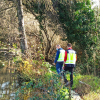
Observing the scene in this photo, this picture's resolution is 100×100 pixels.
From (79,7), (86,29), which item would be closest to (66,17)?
(79,7)

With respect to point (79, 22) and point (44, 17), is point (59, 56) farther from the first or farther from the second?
point (44, 17)

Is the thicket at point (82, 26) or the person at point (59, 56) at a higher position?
the thicket at point (82, 26)

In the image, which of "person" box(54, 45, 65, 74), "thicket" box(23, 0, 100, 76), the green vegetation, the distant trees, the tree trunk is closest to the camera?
"person" box(54, 45, 65, 74)

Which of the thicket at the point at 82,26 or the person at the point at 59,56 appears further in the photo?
the thicket at the point at 82,26

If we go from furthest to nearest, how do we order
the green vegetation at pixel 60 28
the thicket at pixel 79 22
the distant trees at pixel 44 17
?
the distant trees at pixel 44 17 < the thicket at pixel 79 22 < the green vegetation at pixel 60 28

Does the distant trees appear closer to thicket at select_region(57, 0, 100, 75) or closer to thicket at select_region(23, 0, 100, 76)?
thicket at select_region(23, 0, 100, 76)

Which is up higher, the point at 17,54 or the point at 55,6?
the point at 55,6

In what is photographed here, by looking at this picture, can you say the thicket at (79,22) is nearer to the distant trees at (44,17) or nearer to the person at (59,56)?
the distant trees at (44,17)

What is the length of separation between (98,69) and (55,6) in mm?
6045

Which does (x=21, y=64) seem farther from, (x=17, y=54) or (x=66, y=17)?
(x=66, y=17)

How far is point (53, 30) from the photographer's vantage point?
444 inches

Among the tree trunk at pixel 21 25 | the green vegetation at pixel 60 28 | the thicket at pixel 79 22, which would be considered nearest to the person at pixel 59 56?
the green vegetation at pixel 60 28

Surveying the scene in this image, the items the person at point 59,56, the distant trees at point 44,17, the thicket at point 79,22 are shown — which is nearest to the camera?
the person at point 59,56

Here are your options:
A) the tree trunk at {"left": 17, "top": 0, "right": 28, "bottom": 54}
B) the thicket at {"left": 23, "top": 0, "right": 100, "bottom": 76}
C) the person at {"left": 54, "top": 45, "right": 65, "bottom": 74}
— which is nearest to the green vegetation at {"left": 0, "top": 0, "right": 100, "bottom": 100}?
the thicket at {"left": 23, "top": 0, "right": 100, "bottom": 76}
